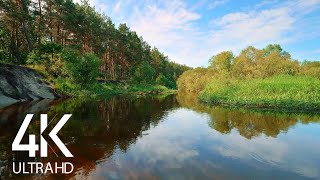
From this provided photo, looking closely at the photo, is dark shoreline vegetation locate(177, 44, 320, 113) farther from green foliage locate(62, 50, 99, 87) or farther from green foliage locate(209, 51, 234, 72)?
green foliage locate(62, 50, 99, 87)

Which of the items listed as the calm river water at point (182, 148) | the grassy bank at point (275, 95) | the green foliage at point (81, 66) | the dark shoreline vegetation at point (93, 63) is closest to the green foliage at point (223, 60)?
the dark shoreline vegetation at point (93, 63)

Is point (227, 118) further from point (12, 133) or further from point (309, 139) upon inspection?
point (12, 133)

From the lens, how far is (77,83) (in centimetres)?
4694

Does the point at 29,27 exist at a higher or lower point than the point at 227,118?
higher

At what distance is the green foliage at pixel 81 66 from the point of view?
45.0 meters

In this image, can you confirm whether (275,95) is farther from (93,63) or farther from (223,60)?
(223,60)

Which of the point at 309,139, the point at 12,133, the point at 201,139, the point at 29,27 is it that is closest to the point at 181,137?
the point at 201,139

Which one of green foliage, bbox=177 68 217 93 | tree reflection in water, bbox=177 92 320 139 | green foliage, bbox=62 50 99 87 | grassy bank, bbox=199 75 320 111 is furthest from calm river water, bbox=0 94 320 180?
green foliage, bbox=177 68 217 93

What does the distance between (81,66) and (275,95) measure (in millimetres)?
29100

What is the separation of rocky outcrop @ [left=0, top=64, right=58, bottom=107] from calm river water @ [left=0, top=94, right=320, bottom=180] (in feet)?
36.8

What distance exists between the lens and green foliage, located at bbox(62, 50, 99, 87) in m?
45.0

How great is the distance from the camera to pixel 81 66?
45969 mm

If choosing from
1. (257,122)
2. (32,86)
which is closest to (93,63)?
(32,86)

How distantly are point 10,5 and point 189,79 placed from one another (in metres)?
58.5
